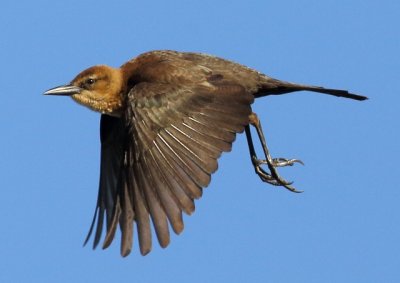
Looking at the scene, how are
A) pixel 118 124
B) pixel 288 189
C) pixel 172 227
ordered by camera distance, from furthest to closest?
pixel 118 124 < pixel 288 189 < pixel 172 227

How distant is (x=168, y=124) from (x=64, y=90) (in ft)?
4.66

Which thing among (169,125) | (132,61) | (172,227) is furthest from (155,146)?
(132,61)

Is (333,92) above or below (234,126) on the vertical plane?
above

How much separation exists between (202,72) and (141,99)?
27.0 inches

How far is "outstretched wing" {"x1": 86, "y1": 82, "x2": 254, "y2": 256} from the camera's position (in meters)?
8.12

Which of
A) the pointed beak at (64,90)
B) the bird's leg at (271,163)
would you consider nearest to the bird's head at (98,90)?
the pointed beak at (64,90)

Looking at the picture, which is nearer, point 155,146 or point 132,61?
point 155,146

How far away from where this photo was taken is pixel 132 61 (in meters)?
9.62

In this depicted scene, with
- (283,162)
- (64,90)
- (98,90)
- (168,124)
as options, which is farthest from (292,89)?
(64,90)

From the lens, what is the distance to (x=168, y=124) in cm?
856

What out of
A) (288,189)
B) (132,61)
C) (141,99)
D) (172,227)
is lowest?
(172,227)

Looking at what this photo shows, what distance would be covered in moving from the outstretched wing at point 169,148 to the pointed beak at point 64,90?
36.7 inches

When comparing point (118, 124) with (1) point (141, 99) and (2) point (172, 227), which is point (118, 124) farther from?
(2) point (172, 227)

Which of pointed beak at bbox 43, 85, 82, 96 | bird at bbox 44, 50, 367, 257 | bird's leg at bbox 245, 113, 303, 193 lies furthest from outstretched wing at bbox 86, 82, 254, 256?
pointed beak at bbox 43, 85, 82, 96
